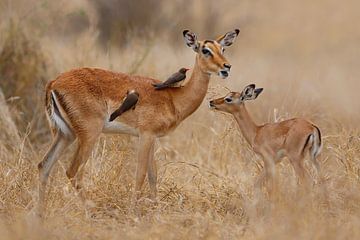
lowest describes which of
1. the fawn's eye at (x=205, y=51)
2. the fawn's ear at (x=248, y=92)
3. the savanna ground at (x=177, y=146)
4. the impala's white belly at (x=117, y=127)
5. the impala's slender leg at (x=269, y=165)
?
the savanna ground at (x=177, y=146)

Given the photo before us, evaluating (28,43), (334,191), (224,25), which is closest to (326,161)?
(334,191)

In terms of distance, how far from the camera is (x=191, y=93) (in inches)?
340

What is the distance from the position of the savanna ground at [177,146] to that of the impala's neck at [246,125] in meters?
0.32

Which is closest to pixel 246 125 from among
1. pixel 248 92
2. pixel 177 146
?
pixel 248 92

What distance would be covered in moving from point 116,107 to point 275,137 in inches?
61.4

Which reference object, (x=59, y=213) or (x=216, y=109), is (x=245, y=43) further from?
(x=59, y=213)

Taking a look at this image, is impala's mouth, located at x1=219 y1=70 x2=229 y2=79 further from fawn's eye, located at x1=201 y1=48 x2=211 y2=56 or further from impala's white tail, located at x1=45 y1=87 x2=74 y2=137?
impala's white tail, located at x1=45 y1=87 x2=74 y2=137

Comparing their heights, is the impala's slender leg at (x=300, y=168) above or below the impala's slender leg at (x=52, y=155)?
above

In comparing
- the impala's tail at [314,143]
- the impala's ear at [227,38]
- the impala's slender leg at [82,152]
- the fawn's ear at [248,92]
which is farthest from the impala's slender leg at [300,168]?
the impala's slender leg at [82,152]

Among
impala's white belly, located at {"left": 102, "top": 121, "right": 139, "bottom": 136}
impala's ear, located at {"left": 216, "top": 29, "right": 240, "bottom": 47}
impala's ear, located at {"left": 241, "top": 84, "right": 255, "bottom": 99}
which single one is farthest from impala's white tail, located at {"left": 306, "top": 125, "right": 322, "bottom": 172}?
impala's white belly, located at {"left": 102, "top": 121, "right": 139, "bottom": 136}

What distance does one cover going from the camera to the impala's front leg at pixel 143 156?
27.0 ft

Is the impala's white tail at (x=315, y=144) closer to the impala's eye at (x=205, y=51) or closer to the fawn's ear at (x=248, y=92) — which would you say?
the fawn's ear at (x=248, y=92)

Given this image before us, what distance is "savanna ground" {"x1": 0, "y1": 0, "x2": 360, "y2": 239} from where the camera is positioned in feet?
22.4

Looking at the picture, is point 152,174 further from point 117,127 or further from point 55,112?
point 55,112
